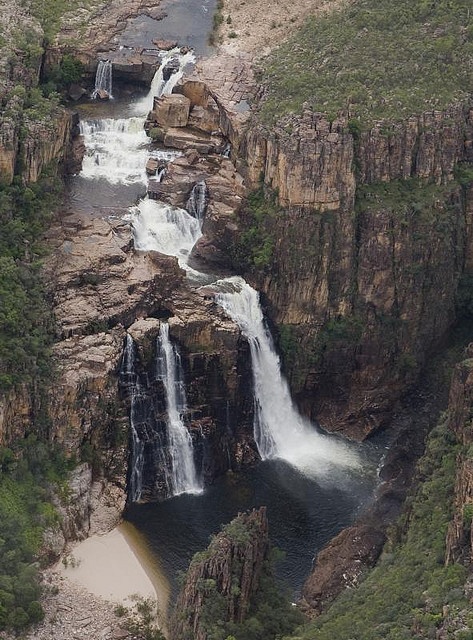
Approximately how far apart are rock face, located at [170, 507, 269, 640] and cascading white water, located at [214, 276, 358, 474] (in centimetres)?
1339

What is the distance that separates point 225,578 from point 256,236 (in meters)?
24.8

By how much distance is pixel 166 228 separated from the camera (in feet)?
253

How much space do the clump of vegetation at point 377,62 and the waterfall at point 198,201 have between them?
5540mm

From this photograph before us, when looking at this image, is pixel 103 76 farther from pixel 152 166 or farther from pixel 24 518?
pixel 24 518

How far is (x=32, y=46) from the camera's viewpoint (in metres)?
81.6

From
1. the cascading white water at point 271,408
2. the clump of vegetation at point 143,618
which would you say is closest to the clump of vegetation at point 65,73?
the cascading white water at point 271,408

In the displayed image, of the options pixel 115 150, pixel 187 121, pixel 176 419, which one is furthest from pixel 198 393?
pixel 187 121

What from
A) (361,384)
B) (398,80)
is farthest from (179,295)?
(398,80)

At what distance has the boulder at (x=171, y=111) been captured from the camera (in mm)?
82500

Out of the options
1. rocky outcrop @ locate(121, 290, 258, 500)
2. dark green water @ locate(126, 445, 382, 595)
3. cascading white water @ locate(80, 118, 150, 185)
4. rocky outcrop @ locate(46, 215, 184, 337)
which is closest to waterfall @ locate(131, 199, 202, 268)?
rocky outcrop @ locate(46, 215, 184, 337)

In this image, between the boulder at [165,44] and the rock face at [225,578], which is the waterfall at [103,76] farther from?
the rock face at [225,578]

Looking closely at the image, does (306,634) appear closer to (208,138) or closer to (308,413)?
(308,413)

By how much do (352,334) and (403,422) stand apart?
5798mm

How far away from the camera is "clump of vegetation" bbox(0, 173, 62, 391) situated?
2606 inches
